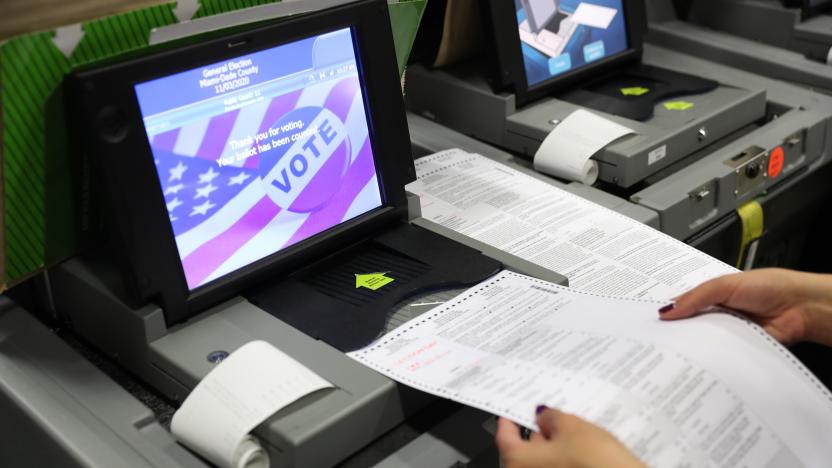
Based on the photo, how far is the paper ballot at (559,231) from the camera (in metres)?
1.18

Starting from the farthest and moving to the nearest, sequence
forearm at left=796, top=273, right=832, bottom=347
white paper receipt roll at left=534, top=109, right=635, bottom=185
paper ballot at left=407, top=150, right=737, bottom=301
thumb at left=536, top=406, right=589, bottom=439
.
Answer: white paper receipt roll at left=534, top=109, right=635, bottom=185 < paper ballot at left=407, top=150, right=737, bottom=301 < forearm at left=796, top=273, right=832, bottom=347 < thumb at left=536, top=406, right=589, bottom=439

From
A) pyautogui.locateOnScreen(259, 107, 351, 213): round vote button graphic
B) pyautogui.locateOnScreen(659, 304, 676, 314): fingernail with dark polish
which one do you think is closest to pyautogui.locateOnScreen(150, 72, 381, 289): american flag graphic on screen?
pyautogui.locateOnScreen(259, 107, 351, 213): round vote button graphic

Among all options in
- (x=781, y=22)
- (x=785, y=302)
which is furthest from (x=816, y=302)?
(x=781, y=22)

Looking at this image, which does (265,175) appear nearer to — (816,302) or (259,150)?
(259,150)

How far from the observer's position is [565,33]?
1.63 m

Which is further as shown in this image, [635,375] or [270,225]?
[270,225]

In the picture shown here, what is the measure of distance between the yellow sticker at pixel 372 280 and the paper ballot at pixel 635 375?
0.08 m

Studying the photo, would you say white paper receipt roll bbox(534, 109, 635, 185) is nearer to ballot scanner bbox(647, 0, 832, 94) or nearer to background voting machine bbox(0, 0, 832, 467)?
background voting machine bbox(0, 0, 832, 467)

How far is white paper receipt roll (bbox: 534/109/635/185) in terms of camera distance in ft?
4.72

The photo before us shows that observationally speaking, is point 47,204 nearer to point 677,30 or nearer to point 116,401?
point 116,401

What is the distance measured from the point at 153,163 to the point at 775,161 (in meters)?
1.14

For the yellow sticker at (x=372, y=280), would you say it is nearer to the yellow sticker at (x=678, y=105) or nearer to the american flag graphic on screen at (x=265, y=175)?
the american flag graphic on screen at (x=265, y=175)

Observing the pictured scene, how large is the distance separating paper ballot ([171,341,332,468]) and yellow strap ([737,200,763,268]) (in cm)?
95

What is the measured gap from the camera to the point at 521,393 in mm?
829
